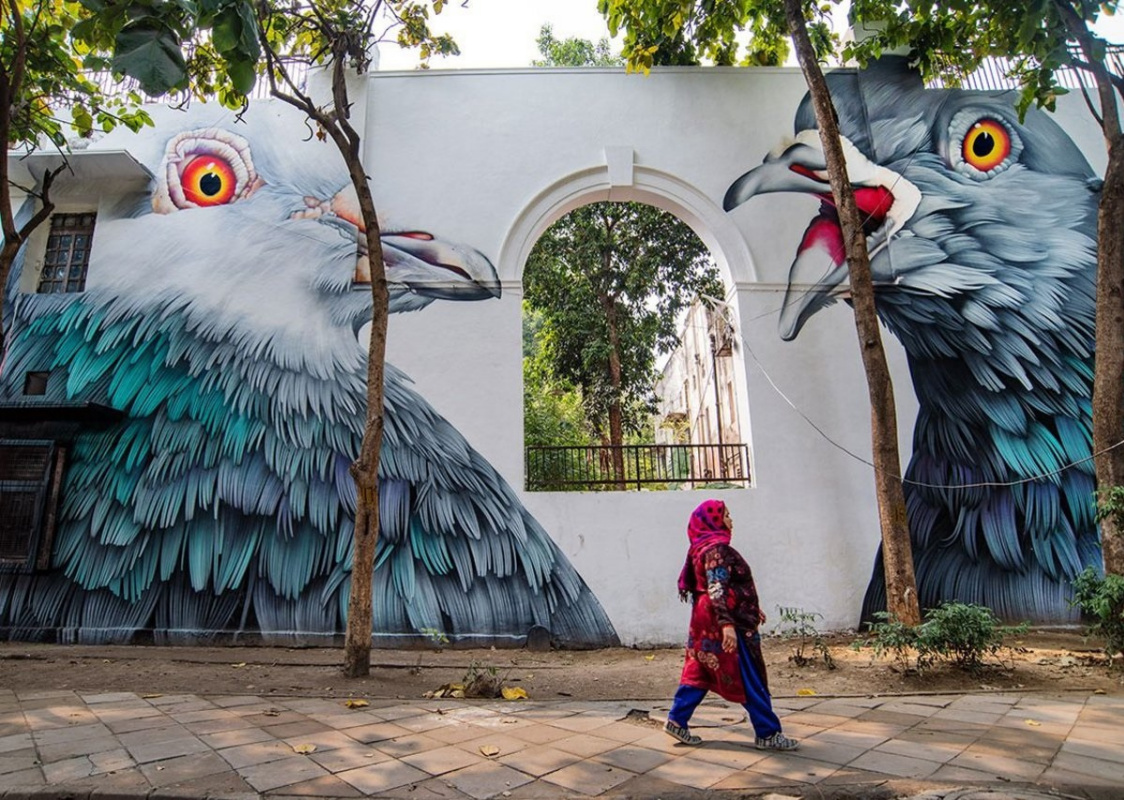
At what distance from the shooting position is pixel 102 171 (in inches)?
303

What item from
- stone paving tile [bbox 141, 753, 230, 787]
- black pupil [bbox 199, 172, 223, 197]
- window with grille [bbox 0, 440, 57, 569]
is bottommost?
stone paving tile [bbox 141, 753, 230, 787]

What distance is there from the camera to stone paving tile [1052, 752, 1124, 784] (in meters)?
2.87

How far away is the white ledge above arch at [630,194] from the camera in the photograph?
25.3 feet

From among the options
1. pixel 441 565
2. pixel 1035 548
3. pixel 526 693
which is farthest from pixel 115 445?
pixel 1035 548

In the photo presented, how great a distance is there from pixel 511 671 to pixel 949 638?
363 cm

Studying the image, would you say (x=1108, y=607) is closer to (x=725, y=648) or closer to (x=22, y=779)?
(x=725, y=648)

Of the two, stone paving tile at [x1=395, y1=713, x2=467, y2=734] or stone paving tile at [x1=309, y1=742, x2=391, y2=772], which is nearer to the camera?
stone paving tile at [x1=309, y1=742, x2=391, y2=772]

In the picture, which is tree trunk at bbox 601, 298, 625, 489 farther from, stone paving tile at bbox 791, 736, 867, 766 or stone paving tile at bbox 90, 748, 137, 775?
stone paving tile at bbox 90, 748, 137, 775

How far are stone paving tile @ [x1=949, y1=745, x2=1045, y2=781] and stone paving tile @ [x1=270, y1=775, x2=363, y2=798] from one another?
285cm

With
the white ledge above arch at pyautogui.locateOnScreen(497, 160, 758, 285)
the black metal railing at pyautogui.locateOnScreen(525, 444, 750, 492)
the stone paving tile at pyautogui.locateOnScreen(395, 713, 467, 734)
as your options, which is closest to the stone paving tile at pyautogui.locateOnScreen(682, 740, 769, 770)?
the stone paving tile at pyautogui.locateOnScreen(395, 713, 467, 734)

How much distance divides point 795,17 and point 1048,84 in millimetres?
2548

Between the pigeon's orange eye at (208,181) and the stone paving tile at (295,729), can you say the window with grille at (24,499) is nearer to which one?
the pigeon's orange eye at (208,181)

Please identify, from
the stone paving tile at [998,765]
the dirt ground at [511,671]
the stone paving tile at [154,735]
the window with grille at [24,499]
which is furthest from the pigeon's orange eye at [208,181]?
the stone paving tile at [998,765]

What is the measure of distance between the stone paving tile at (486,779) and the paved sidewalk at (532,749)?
Result: 0.5 inches
